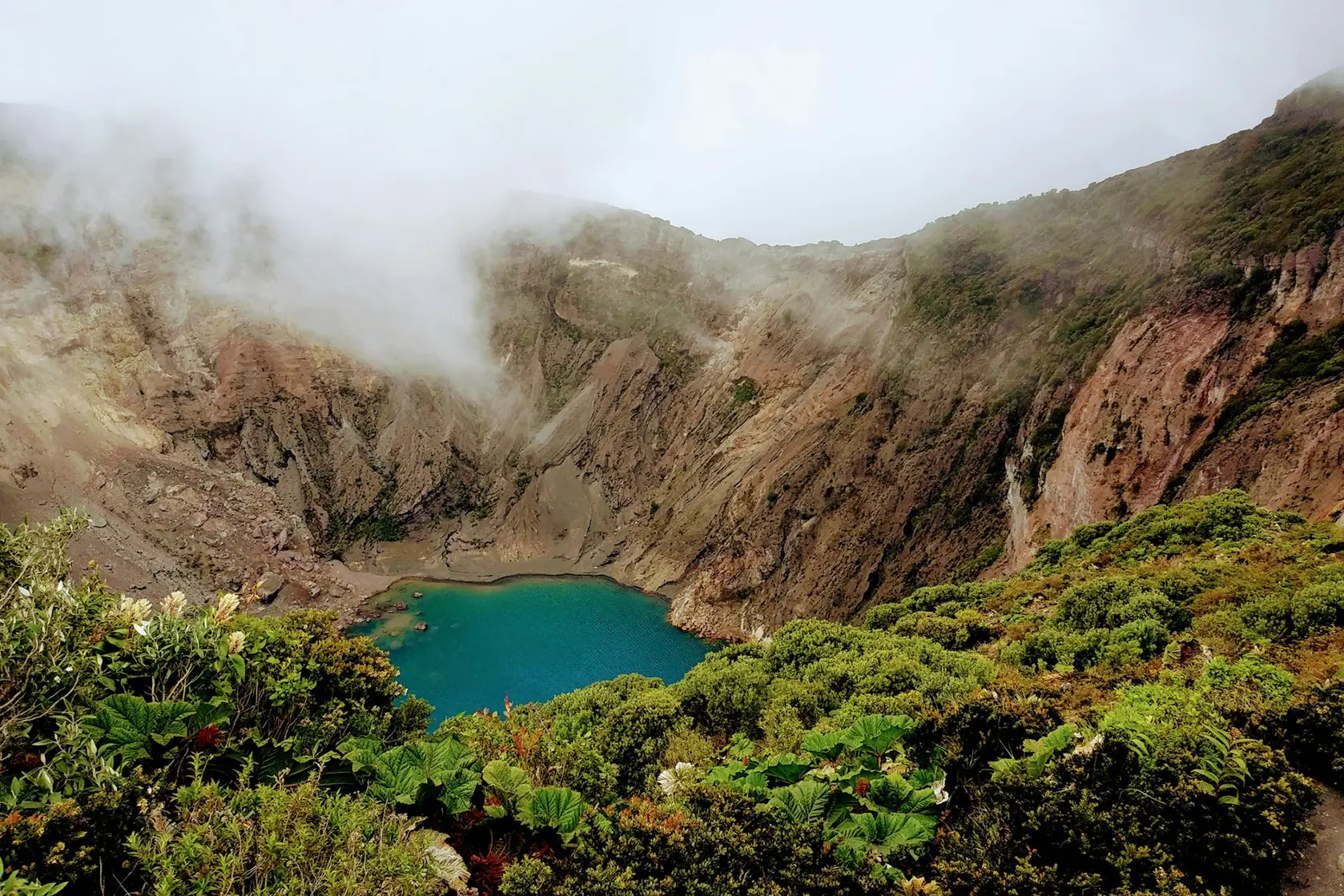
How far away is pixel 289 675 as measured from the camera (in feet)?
29.3

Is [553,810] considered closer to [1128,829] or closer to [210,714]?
[210,714]

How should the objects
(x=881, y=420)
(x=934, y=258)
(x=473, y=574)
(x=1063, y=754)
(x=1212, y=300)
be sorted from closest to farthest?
(x=1063, y=754), (x=1212, y=300), (x=881, y=420), (x=934, y=258), (x=473, y=574)

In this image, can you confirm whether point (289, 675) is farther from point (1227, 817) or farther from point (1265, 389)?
point (1265, 389)

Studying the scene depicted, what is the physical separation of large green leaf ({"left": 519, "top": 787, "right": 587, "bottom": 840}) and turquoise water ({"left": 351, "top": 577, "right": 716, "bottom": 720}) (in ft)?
111

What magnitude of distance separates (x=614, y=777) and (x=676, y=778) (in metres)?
0.96

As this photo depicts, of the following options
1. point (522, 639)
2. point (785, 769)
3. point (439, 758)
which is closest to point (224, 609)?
point (439, 758)

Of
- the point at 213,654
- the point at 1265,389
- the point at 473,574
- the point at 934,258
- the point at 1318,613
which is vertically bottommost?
the point at 473,574

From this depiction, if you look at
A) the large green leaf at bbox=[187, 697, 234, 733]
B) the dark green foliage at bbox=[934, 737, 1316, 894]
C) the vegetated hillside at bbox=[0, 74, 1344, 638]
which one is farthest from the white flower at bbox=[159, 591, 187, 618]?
the vegetated hillside at bbox=[0, 74, 1344, 638]

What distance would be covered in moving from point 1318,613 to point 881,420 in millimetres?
46806

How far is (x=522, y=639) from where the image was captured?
52156mm

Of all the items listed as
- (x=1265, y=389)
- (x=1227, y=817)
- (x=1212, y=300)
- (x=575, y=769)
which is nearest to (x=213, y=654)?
(x=575, y=769)

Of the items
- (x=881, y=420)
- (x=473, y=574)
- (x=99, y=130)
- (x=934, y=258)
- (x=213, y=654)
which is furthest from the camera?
(x=99, y=130)

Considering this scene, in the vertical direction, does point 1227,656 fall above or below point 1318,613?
below

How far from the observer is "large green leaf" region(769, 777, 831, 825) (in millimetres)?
6789
